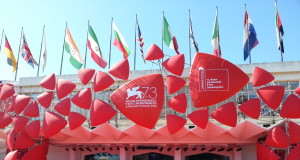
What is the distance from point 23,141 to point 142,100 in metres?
5.95

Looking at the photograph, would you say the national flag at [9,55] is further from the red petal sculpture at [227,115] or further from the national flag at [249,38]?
the national flag at [249,38]

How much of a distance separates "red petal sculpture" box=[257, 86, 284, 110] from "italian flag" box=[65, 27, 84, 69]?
33.0ft

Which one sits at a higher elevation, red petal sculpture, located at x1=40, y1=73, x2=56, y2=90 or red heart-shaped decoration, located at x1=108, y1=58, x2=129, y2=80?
red heart-shaped decoration, located at x1=108, y1=58, x2=129, y2=80

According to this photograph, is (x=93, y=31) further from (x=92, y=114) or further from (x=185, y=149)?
(x=185, y=149)

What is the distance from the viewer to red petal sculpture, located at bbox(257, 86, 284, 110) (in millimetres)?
12492

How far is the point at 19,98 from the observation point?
15039 millimetres

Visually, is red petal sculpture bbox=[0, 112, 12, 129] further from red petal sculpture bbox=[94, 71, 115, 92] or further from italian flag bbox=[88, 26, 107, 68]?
italian flag bbox=[88, 26, 107, 68]

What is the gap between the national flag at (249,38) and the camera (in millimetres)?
17078

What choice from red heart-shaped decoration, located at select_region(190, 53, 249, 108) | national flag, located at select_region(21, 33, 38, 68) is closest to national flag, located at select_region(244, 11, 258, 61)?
red heart-shaped decoration, located at select_region(190, 53, 249, 108)

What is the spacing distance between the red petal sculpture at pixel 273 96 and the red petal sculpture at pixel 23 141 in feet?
34.6

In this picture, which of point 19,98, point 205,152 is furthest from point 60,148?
point 205,152

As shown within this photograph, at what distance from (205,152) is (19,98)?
9698mm

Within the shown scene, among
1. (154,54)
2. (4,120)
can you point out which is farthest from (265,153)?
(4,120)

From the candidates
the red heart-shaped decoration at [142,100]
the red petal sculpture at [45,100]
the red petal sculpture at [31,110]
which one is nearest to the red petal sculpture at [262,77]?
the red heart-shaped decoration at [142,100]
